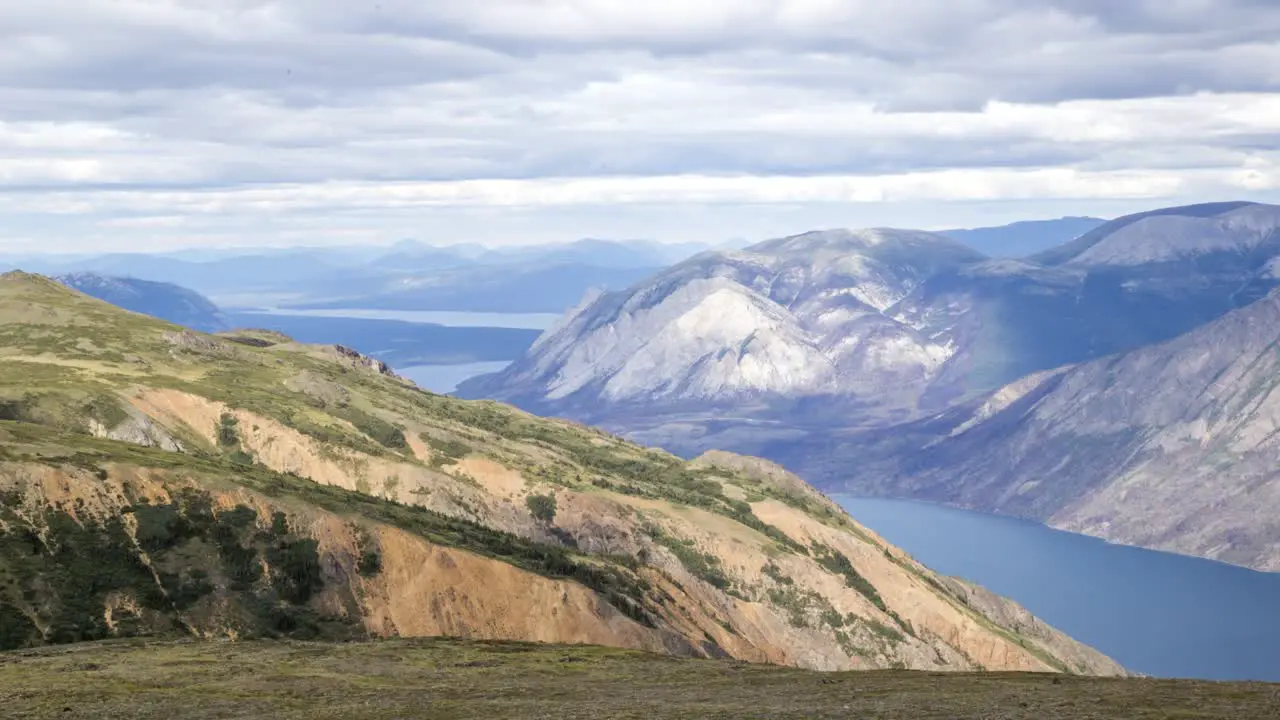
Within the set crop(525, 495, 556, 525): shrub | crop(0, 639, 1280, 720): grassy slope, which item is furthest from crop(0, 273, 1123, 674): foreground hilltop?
crop(0, 639, 1280, 720): grassy slope

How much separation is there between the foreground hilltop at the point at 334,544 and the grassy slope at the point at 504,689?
518 inches

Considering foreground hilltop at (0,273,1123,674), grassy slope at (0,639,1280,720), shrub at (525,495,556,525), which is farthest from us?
shrub at (525,495,556,525)

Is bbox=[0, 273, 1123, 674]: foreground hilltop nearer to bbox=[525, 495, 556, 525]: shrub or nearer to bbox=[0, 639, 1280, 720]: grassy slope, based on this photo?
bbox=[525, 495, 556, 525]: shrub

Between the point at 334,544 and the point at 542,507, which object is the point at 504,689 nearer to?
the point at 334,544

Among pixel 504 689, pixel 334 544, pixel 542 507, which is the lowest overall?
pixel 542 507

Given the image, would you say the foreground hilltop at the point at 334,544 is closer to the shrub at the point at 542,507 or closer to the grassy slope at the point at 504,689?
the shrub at the point at 542,507

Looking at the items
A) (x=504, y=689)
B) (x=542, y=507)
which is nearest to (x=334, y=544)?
(x=504, y=689)

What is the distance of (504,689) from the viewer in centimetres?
7944

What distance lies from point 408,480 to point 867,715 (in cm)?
10698

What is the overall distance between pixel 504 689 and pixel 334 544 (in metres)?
42.4

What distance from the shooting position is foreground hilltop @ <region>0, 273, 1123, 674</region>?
343ft

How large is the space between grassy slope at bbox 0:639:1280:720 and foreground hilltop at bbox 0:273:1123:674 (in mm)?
13165

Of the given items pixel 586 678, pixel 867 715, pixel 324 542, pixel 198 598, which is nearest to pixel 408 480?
pixel 324 542

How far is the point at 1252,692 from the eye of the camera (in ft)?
243
